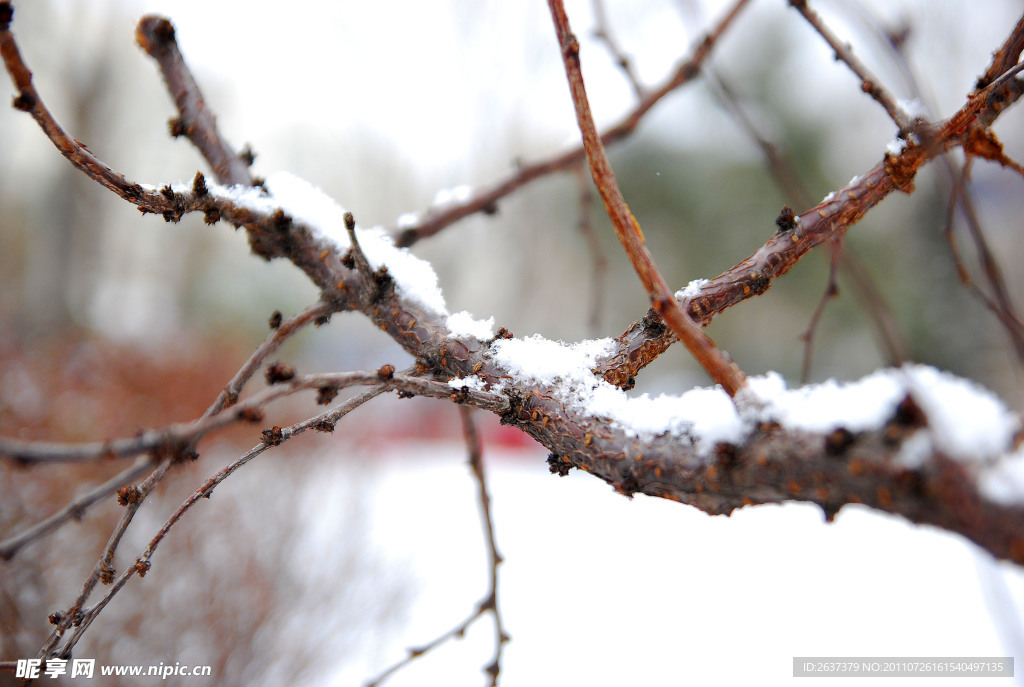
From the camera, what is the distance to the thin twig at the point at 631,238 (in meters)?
0.54

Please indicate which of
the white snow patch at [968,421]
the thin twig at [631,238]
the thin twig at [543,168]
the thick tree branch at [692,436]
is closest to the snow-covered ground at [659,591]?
the thin twig at [543,168]

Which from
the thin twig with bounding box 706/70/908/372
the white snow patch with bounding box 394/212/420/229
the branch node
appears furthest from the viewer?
the white snow patch with bounding box 394/212/420/229

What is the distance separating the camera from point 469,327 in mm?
790

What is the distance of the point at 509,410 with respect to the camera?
70 cm

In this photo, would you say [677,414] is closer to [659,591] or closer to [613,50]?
[613,50]

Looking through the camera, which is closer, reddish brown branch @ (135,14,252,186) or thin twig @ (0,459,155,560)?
thin twig @ (0,459,155,560)

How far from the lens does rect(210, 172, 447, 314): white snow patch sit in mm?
830

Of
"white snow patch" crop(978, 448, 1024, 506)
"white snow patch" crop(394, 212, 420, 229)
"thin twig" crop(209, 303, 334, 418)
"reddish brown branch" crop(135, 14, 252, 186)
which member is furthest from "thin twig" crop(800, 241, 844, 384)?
"reddish brown branch" crop(135, 14, 252, 186)

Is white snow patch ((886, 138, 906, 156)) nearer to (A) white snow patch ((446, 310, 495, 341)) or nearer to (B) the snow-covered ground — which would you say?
(A) white snow patch ((446, 310, 495, 341))

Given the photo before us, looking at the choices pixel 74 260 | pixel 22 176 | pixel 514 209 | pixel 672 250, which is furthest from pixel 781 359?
pixel 22 176

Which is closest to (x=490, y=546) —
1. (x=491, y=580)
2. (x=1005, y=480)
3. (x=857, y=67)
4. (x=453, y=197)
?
(x=491, y=580)

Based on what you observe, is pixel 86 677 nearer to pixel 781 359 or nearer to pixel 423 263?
pixel 423 263

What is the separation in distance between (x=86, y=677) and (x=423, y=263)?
5.20ft

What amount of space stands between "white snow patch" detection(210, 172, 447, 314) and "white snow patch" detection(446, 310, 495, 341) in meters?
0.03
